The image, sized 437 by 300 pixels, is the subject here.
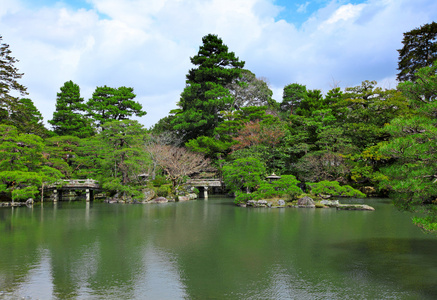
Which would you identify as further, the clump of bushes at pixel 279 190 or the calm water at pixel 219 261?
the clump of bushes at pixel 279 190

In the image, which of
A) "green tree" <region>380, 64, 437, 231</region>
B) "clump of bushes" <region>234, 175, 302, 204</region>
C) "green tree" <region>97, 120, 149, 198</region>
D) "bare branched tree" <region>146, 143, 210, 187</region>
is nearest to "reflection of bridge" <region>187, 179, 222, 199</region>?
"bare branched tree" <region>146, 143, 210, 187</region>

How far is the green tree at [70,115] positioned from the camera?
109 feet

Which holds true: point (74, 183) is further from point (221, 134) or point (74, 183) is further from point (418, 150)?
point (418, 150)

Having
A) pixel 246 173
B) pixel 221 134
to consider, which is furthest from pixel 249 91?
pixel 246 173

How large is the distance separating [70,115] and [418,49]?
3374cm

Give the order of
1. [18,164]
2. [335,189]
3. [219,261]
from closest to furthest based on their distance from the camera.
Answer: [219,261], [335,189], [18,164]

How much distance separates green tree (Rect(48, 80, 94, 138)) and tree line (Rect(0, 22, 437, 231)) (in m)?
0.11

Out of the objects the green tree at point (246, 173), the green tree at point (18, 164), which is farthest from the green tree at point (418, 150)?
the green tree at point (18, 164)

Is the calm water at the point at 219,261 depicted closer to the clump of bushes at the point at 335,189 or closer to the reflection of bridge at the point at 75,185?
the clump of bushes at the point at 335,189

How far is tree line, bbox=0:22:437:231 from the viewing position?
2397 centimetres

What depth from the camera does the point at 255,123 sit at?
3017 centimetres

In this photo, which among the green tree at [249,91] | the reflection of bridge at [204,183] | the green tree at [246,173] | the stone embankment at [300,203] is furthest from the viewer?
the green tree at [249,91]

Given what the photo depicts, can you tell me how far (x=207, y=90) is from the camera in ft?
113

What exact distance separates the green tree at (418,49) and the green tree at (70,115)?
3182cm
